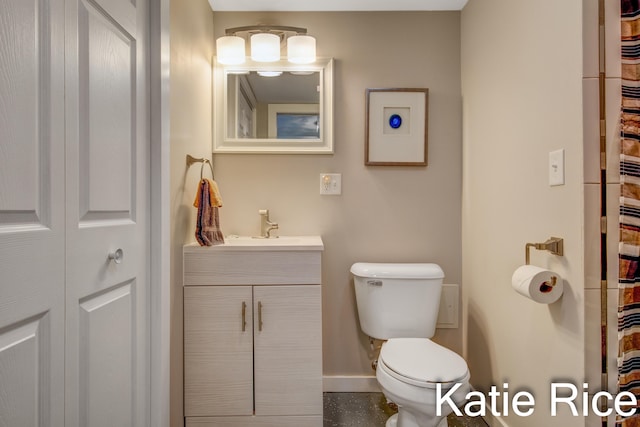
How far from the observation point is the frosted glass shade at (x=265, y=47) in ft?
6.20

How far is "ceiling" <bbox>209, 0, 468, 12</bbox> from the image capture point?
1918 millimetres

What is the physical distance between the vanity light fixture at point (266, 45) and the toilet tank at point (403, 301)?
48.5 inches

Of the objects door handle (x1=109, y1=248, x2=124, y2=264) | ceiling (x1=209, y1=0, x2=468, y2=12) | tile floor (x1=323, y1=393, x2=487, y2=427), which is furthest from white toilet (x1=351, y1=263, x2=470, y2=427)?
ceiling (x1=209, y1=0, x2=468, y2=12)

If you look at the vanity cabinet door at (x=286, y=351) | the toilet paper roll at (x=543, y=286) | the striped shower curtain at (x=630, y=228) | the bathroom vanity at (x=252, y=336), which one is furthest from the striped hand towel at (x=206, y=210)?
the striped shower curtain at (x=630, y=228)

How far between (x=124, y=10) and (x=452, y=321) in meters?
2.09

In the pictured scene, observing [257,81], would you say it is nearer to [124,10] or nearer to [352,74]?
[352,74]

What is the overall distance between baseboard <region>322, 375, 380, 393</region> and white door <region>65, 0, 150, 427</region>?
1.02 meters

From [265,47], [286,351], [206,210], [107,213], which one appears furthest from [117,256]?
[265,47]

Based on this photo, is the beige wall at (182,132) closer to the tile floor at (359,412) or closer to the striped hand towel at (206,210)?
the striped hand towel at (206,210)

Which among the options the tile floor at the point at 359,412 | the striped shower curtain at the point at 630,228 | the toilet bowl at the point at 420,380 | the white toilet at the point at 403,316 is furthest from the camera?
the tile floor at the point at 359,412

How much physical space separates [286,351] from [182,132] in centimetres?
108

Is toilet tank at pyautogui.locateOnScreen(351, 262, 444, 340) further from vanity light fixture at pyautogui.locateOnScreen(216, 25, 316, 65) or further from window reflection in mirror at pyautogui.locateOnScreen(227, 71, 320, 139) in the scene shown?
vanity light fixture at pyautogui.locateOnScreen(216, 25, 316, 65)

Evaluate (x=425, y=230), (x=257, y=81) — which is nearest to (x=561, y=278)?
(x=425, y=230)

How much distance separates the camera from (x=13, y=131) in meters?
0.73
